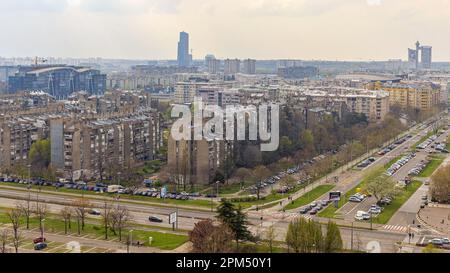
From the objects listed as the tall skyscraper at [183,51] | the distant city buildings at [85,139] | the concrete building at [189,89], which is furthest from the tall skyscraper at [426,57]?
the distant city buildings at [85,139]

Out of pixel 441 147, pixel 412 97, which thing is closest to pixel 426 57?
pixel 412 97

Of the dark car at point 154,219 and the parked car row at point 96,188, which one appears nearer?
the dark car at point 154,219

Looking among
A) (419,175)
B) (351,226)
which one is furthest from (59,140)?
(419,175)

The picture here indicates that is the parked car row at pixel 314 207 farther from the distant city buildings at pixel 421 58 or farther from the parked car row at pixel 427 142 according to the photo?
the distant city buildings at pixel 421 58

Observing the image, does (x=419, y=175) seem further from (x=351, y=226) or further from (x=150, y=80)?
(x=150, y=80)

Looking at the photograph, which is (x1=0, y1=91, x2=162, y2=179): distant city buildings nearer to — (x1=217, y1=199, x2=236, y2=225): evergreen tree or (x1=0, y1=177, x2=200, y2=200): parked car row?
(x1=0, y1=177, x2=200, y2=200): parked car row
